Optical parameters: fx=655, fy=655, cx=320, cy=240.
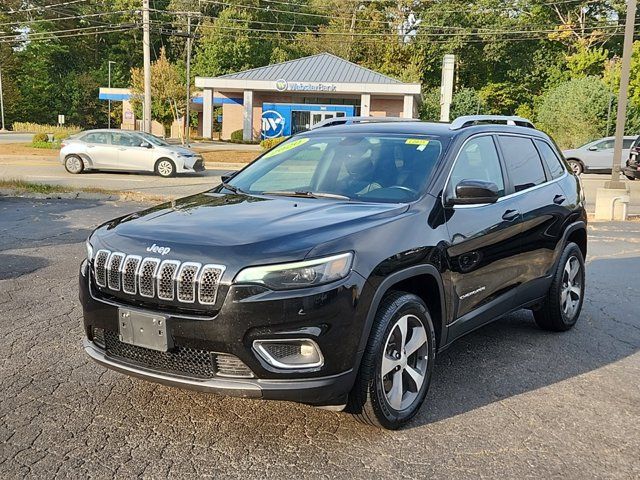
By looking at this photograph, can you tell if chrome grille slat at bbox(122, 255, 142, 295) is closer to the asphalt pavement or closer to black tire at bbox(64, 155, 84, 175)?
the asphalt pavement

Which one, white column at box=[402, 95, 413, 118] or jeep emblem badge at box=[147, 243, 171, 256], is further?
white column at box=[402, 95, 413, 118]

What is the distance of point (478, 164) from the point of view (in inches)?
185

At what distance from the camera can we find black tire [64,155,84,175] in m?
A: 22.0

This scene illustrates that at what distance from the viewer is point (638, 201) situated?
58.2 feet

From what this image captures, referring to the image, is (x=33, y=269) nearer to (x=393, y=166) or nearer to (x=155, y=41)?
(x=393, y=166)

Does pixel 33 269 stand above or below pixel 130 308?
below

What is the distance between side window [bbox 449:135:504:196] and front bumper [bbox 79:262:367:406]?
4.67 feet

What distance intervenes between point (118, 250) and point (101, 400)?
107 centimetres

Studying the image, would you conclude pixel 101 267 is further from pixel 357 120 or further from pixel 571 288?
pixel 571 288

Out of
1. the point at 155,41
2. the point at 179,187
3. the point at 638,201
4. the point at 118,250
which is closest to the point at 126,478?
the point at 118,250

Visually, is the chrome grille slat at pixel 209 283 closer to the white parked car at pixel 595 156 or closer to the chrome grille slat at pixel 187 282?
the chrome grille slat at pixel 187 282

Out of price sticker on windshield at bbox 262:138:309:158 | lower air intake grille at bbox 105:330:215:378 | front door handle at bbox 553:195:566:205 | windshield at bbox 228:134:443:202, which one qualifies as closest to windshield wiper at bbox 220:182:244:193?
windshield at bbox 228:134:443:202

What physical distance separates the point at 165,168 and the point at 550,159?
17.7 m

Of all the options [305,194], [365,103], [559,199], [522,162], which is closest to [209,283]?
[305,194]
